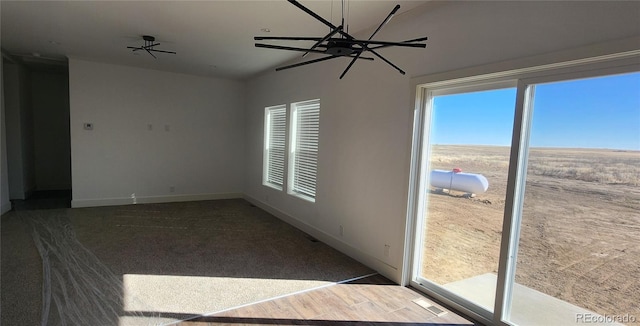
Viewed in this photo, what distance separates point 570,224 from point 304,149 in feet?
11.4

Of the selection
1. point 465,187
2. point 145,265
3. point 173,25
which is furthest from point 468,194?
point 173,25

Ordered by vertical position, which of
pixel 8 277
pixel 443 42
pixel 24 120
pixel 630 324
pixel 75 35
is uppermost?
pixel 75 35

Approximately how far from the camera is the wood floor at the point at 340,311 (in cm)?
241

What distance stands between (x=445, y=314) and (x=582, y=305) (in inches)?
36.5

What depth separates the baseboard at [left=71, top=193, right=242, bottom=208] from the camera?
5.62m

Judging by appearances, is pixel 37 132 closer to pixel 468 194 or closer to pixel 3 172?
pixel 3 172

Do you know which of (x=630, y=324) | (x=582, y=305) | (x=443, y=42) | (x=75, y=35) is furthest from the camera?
(x=75, y=35)

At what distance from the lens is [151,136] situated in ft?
20.0

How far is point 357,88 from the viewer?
3.62m

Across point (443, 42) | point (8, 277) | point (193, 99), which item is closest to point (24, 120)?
point (193, 99)

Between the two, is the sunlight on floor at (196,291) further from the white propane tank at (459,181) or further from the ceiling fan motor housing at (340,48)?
the ceiling fan motor housing at (340,48)

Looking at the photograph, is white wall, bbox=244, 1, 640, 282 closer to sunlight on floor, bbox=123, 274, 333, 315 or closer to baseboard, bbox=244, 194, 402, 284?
baseboard, bbox=244, 194, 402, 284

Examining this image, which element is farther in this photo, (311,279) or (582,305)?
(311,279)

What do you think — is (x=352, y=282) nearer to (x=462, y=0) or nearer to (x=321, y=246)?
(x=321, y=246)
